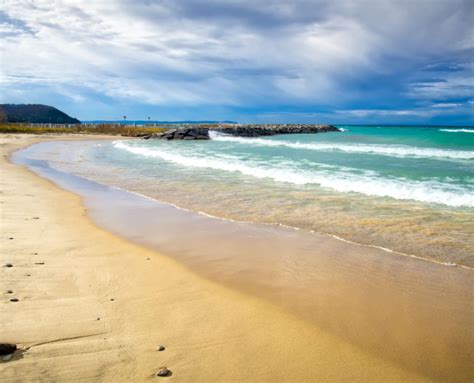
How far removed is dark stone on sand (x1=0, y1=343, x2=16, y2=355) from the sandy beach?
0.07 meters

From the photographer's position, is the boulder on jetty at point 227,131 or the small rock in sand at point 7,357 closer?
the small rock in sand at point 7,357

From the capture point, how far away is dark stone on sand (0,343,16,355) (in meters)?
3.02

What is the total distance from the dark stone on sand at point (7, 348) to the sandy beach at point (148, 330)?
0.24 feet

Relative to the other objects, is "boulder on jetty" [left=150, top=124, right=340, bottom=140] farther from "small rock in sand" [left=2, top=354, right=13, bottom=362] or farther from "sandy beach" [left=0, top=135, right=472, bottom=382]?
"small rock in sand" [left=2, top=354, right=13, bottom=362]

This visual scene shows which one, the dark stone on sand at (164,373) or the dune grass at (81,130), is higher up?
the dune grass at (81,130)

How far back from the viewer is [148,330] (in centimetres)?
357

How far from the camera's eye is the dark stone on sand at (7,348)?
3.02m

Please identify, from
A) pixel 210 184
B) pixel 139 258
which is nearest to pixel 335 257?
pixel 139 258

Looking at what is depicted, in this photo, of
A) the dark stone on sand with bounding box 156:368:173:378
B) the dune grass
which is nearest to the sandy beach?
the dark stone on sand with bounding box 156:368:173:378

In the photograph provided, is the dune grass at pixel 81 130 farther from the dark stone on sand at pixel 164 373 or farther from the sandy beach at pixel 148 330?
the dark stone on sand at pixel 164 373

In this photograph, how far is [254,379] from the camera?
9.67 feet

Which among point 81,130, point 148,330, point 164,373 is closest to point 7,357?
point 148,330

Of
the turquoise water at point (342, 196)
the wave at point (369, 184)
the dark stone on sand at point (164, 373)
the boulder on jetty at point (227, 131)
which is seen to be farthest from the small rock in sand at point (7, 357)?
the boulder on jetty at point (227, 131)

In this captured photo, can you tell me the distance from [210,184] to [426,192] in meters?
7.12
